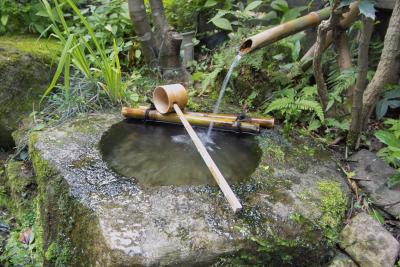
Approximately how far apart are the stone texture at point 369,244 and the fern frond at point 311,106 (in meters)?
0.99

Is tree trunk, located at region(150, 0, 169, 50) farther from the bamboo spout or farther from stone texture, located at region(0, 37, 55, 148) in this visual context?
the bamboo spout

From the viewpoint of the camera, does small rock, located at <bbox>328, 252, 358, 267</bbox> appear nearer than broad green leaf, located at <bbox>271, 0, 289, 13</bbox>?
Yes

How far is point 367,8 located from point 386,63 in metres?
0.85

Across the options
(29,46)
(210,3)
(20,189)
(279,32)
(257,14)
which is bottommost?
(20,189)

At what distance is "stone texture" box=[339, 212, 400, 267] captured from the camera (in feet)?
7.04

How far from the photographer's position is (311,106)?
10.00 ft

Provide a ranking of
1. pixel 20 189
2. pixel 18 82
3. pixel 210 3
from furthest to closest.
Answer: pixel 210 3
pixel 18 82
pixel 20 189

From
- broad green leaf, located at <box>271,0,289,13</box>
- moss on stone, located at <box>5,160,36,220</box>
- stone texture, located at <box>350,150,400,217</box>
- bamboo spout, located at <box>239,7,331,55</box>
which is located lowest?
moss on stone, located at <box>5,160,36,220</box>

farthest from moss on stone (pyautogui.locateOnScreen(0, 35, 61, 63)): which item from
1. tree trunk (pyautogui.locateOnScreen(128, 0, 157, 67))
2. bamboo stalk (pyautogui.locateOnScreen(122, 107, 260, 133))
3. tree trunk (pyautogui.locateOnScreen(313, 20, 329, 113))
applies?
tree trunk (pyautogui.locateOnScreen(313, 20, 329, 113))

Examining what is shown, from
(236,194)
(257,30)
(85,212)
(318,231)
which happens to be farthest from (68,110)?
(318,231)

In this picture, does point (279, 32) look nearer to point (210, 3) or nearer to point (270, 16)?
point (270, 16)

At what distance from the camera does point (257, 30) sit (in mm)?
3883

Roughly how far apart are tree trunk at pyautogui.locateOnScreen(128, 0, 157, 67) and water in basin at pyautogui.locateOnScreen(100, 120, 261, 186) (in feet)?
4.18

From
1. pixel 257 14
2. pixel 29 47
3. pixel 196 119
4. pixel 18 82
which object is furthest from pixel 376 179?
pixel 29 47
